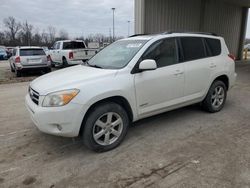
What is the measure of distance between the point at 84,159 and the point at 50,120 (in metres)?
0.74

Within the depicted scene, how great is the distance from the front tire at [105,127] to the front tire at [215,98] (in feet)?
7.16

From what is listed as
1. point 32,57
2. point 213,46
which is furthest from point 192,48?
point 32,57

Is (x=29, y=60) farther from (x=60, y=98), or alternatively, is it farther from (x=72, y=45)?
(x=60, y=98)

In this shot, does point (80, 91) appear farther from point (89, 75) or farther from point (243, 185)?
point (243, 185)

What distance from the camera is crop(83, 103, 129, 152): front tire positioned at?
3.11 meters

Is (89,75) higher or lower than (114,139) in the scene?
higher

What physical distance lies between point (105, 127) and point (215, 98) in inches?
112

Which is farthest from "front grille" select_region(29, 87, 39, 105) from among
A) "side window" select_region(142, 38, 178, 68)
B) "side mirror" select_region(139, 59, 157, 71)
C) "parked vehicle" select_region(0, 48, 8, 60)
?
"parked vehicle" select_region(0, 48, 8, 60)

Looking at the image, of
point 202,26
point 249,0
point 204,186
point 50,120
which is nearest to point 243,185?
point 204,186

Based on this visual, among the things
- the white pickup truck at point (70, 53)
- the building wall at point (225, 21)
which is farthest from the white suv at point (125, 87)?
the building wall at point (225, 21)

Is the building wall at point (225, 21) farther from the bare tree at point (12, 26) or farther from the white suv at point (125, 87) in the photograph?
the bare tree at point (12, 26)

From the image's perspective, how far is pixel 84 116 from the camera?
10.1 feet

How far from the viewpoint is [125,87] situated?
130 inches

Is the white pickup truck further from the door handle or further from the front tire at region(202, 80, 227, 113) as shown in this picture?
the door handle
